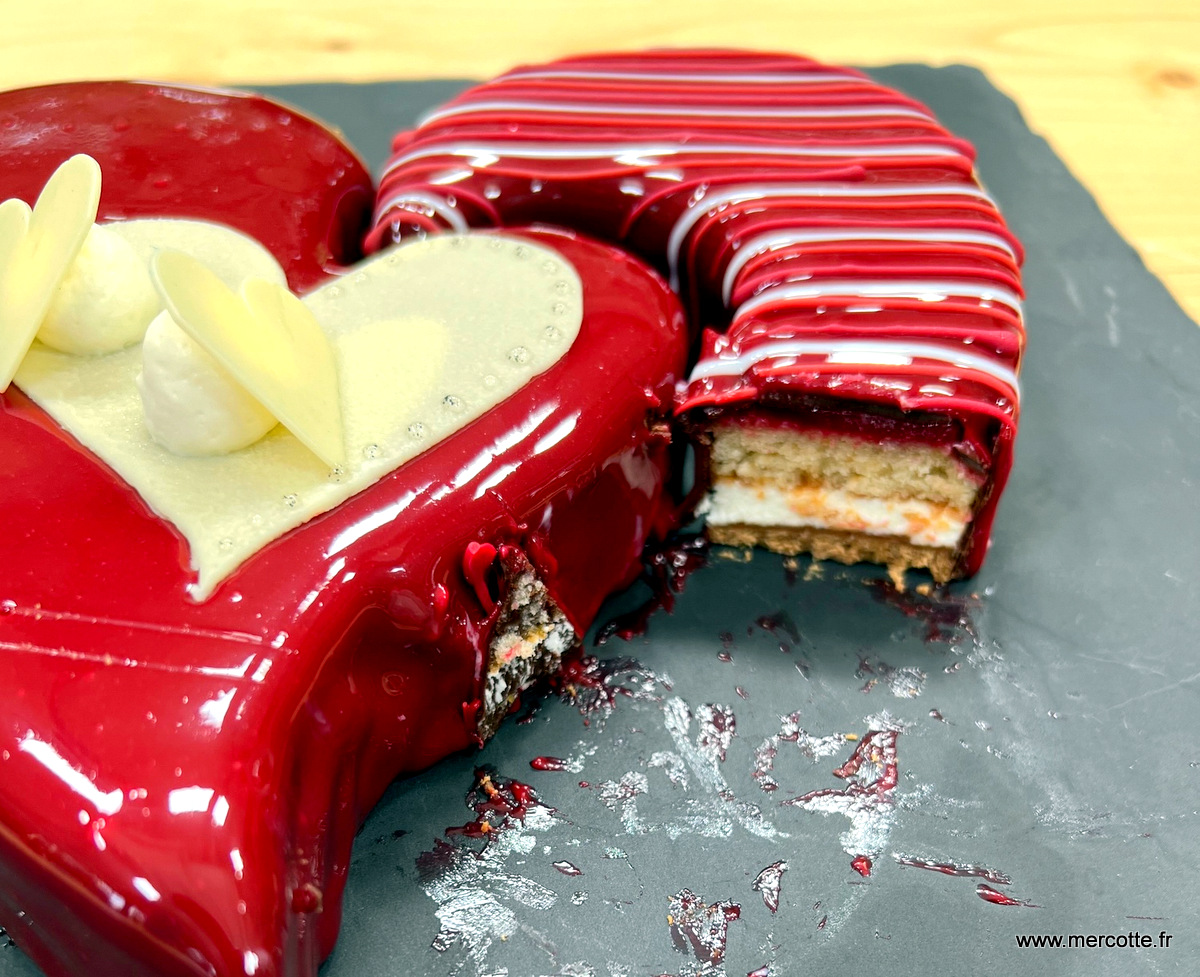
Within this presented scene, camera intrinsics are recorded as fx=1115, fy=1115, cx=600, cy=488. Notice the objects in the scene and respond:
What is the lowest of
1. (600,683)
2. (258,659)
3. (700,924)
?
(700,924)

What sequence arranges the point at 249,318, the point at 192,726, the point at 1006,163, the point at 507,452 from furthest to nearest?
the point at 1006,163 → the point at 507,452 → the point at 249,318 → the point at 192,726

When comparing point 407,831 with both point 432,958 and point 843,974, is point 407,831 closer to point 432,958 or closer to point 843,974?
point 432,958

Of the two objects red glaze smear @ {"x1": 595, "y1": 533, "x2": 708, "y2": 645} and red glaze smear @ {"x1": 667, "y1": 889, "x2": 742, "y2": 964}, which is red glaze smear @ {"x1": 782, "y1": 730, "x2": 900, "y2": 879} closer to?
red glaze smear @ {"x1": 667, "y1": 889, "x2": 742, "y2": 964}

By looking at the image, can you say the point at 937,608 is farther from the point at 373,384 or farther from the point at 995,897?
the point at 373,384

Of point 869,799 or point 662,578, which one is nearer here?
point 869,799

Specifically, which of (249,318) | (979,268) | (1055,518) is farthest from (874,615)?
(249,318)

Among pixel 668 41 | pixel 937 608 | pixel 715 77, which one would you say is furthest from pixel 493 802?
pixel 668 41

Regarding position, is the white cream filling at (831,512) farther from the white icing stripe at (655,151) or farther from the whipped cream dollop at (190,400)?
the whipped cream dollop at (190,400)
